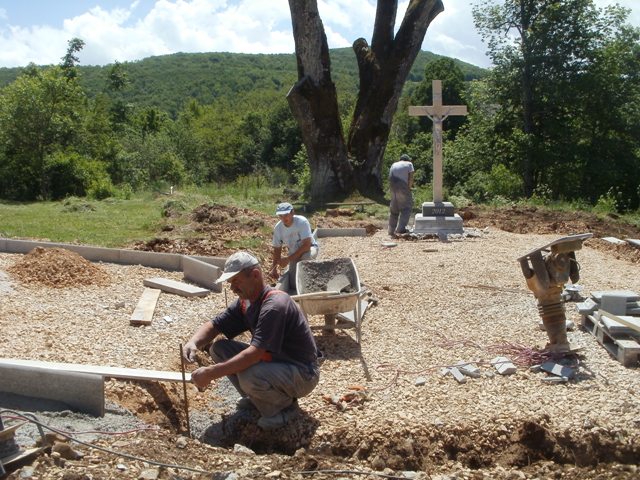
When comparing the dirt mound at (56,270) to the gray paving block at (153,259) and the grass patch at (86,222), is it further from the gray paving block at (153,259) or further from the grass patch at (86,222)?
the grass patch at (86,222)

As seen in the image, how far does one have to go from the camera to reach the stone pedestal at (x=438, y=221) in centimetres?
1469

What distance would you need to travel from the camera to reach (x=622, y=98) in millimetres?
23672

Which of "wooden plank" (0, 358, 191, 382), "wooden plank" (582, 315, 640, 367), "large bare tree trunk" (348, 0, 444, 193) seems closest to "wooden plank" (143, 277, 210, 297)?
"wooden plank" (0, 358, 191, 382)

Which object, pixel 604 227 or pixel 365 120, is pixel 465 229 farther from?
pixel 365 120

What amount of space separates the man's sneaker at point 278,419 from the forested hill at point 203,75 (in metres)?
80.8

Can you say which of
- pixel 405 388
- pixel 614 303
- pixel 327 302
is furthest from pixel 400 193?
pixel 405 388

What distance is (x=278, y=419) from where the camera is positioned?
546 cm

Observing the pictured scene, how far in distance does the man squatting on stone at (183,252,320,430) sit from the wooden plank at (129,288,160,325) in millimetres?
2357

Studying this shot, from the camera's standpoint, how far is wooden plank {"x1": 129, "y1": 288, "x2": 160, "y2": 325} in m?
7.71

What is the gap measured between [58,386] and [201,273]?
4.55 metres

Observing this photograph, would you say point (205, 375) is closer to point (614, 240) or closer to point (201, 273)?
point (201, 273)

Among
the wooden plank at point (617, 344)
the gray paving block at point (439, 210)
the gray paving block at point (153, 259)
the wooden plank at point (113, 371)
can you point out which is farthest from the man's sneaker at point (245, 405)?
the gray paving block at point (439, 210)

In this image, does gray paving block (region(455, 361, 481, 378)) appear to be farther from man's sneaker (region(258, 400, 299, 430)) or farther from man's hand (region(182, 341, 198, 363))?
man's hand (region(182, 341, 198, 363))

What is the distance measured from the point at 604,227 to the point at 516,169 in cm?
905
